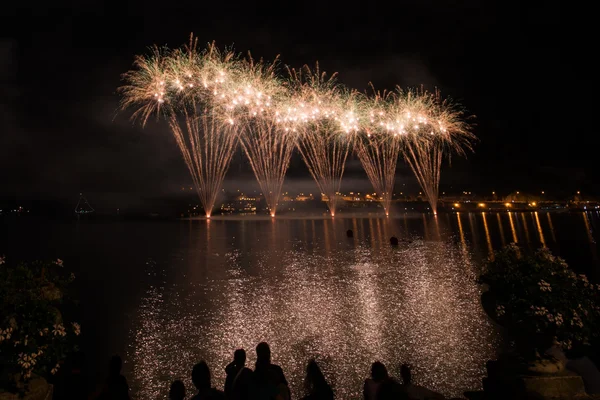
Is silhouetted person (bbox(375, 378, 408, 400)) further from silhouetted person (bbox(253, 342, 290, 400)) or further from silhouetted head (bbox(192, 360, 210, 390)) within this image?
silhouetted head (bbox(192, 360, 210, 390))

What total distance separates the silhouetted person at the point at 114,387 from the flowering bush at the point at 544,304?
19.9 ft

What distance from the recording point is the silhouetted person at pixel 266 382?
4445 millimetres

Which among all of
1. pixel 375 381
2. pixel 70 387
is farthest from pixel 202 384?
pixel 70 387

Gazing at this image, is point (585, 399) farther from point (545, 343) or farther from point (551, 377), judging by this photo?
point (545, 343)

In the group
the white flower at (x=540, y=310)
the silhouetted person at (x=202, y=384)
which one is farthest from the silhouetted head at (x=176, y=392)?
the white flower at (x=540, y=310)

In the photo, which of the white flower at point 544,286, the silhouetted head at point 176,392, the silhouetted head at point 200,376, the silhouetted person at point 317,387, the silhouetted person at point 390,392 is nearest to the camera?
the silhouetted person at point 390,392

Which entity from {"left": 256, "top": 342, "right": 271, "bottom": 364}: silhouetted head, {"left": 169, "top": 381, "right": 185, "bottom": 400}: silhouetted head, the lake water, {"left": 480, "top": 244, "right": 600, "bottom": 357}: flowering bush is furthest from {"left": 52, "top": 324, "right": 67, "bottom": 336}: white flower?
{"left": 480, "top": 244, "right": 600, "bottom": 357}: flowering bush

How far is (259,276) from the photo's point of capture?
15.6m

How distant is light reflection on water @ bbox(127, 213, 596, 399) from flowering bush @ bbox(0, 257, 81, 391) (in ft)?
6.24

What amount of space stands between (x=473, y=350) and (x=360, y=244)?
1844 centimetres

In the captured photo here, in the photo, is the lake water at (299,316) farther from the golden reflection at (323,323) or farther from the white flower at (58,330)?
the white flower at (58,330)

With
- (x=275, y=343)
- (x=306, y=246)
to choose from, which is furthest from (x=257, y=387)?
(x=306, y=246)

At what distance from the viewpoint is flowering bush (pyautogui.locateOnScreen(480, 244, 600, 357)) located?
5.07 m

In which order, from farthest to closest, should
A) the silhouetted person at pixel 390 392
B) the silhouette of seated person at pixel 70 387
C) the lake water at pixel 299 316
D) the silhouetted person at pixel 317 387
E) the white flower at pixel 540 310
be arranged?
1. the lake water at pixel 299 316
2. the silhouette of seated person at pixel 70 387
3. the white flower at pixel 540 310
4. the silhouetted person at pixel 317 387
5. the silhouetted person at pixel 390 392
